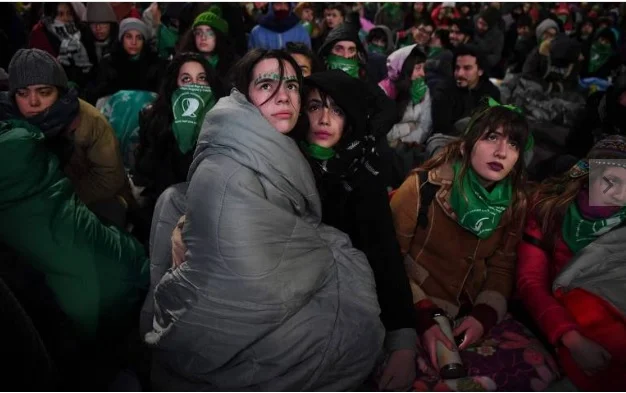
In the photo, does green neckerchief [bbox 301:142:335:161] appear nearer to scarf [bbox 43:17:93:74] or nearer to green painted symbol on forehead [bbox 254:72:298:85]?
green painted symbol on forehead [bbox 254:72:298:85]

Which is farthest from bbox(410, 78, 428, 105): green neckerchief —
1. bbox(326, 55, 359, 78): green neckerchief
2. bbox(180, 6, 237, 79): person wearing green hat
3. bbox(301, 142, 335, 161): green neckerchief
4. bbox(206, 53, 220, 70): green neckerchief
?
bbox(301, 142, 335, 161): green neckerchief

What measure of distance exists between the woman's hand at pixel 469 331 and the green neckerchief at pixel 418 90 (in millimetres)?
2391

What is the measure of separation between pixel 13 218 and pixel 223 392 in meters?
1.11

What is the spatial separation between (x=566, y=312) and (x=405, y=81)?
8.74 feet

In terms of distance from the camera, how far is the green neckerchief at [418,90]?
4.04m

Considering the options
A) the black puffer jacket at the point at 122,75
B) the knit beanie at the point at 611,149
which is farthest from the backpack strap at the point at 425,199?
the black puffer jacket at the point at 122,75

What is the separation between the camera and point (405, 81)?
4.16 meters

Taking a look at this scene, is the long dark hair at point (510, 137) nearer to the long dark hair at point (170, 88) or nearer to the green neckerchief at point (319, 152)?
the green neckerchief at point (319, 152)

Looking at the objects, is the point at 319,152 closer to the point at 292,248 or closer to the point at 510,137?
the point at 292,248

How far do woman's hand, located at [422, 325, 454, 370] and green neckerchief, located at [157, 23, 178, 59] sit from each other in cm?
419

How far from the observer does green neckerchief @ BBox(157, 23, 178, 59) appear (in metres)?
5.10

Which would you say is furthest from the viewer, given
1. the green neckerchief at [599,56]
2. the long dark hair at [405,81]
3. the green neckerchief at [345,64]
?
the green neckerchief at [599,56]

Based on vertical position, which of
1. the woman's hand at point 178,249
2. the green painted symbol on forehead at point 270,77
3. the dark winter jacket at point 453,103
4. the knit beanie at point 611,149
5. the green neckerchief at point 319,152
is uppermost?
the green painted symbol on forehead at point 270,77

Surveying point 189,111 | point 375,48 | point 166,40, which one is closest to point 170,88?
point 189,111
